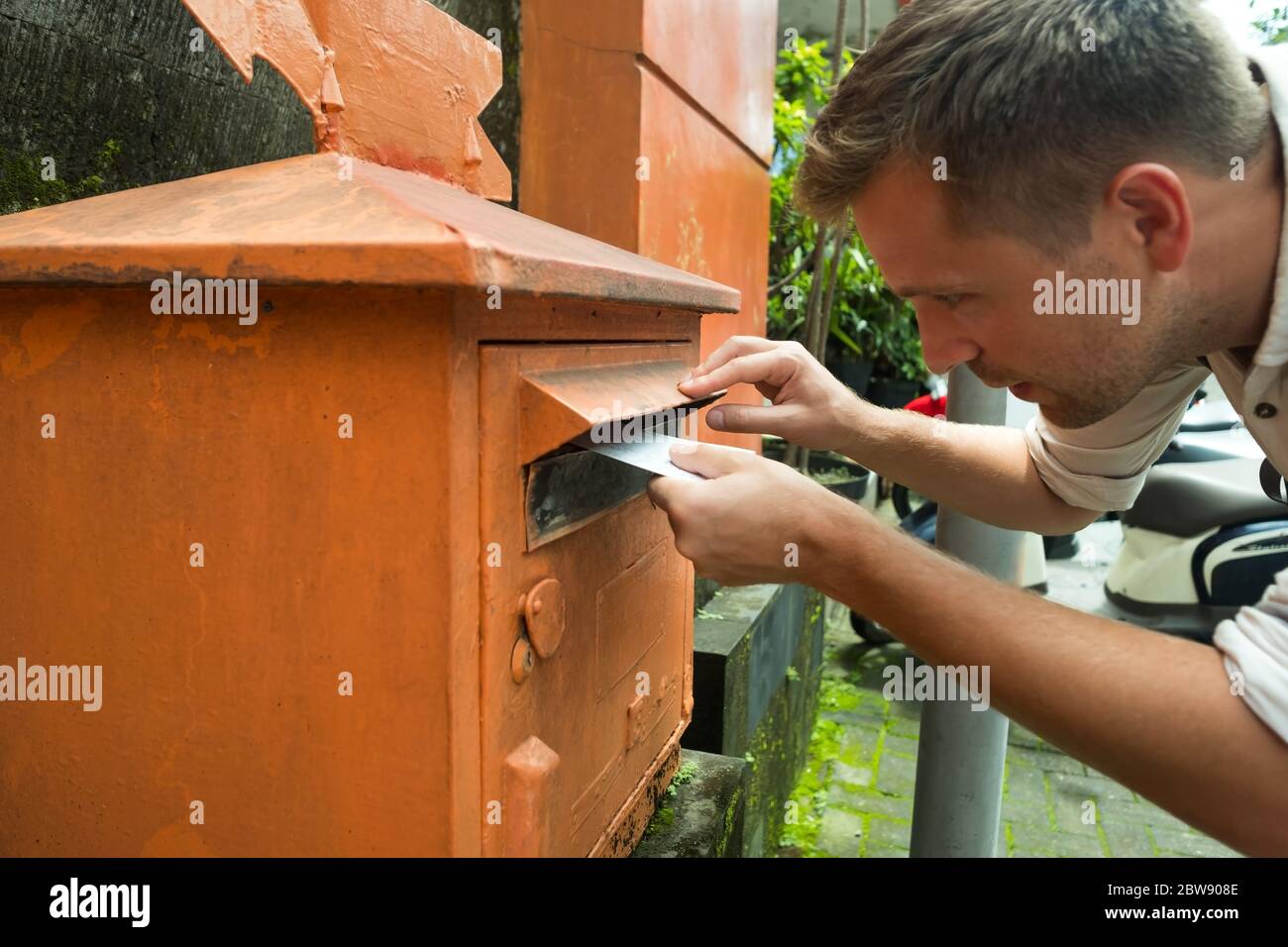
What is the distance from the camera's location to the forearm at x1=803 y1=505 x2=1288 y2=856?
40.4 inches

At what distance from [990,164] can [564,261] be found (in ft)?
2.22

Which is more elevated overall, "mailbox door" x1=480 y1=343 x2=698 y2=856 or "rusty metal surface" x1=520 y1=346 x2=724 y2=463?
"rusty metal surface" x1=520 y1=346 x2=724 y2=463

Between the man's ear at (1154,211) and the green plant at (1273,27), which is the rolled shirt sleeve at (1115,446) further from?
the green plant at (1273,27)

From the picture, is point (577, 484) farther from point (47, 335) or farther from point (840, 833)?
point (840, 833)

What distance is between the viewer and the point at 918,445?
191cm

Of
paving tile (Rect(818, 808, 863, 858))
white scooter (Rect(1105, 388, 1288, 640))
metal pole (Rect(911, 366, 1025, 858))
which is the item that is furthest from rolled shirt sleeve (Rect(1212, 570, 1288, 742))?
white scooter (Rect(1105, 388, 1288, 640))

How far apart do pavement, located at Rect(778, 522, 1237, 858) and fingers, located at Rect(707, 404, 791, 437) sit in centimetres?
177

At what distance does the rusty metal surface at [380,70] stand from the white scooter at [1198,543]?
3.52 metres

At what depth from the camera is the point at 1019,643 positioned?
1136mm

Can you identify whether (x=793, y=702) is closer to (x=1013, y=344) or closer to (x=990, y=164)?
(x=1013, y=344)

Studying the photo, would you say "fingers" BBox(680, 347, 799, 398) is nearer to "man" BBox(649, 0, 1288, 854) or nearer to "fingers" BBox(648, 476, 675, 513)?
"man" BBox(649, 0, 1288, 854)

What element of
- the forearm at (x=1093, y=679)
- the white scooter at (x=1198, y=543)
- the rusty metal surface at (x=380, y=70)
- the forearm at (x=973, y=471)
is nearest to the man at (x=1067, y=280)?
the forearm at (x=1093, y=679)
